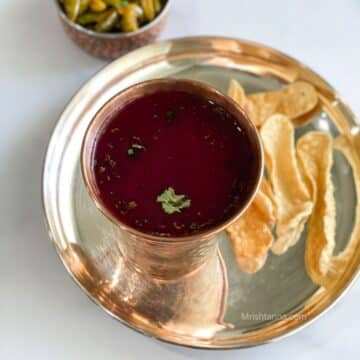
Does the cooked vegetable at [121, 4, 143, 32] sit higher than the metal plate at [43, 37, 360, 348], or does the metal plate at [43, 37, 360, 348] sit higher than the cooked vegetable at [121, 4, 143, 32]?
the cooked vegetable at [121, 4, 143, 32]

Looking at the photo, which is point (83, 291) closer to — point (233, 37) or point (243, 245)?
point (243, 245)

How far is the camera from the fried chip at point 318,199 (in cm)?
121

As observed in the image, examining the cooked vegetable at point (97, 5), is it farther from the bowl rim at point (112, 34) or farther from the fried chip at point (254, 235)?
the fried chip at point (254, 235)

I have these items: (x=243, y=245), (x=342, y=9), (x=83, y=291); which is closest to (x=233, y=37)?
(x=342, y=9)

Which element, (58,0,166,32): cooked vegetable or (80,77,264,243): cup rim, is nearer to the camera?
(80,77,264,243): cup rim

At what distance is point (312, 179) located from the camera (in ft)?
4.17

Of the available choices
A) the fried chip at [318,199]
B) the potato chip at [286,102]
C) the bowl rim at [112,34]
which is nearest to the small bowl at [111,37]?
the bowl rim at [112,34]

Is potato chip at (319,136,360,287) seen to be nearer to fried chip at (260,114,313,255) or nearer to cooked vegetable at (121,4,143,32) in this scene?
fried chip at (260,114,313,255)

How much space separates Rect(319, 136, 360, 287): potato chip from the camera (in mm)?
1195

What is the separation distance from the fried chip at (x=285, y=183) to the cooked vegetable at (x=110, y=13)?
0.34 metres

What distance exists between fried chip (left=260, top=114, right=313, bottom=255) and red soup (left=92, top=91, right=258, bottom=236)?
22 cm

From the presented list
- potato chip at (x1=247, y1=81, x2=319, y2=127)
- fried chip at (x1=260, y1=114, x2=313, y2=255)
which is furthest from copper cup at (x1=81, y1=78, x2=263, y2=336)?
potato chip at (x1=247, y1=81, x2=319, y2=127)

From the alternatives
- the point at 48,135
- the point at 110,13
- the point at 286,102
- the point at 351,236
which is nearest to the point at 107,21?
the point at 110,13

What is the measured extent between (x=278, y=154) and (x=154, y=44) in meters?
0.35
